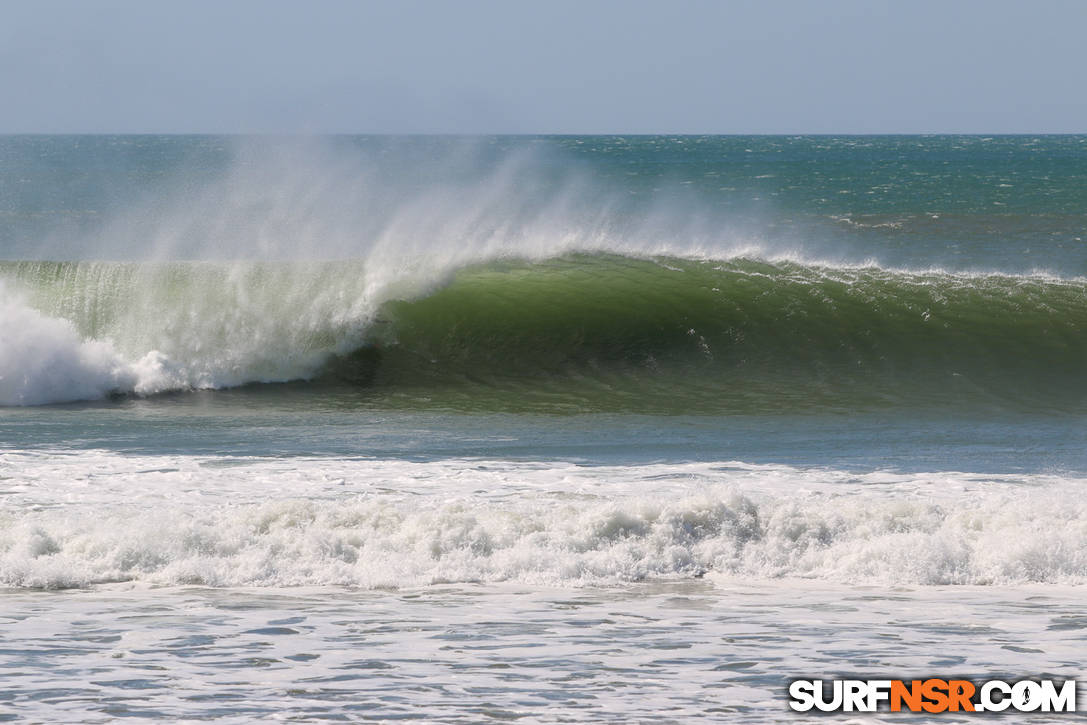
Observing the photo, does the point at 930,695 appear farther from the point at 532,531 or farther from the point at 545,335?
the point at 545,335

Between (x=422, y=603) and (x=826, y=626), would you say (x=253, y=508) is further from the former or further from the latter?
(x=826, y=626)

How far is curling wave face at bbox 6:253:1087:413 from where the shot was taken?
13555 millimetres

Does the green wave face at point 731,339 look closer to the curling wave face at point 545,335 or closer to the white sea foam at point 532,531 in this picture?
the curling wave face at point 545,335

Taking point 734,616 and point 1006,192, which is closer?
point 734,616

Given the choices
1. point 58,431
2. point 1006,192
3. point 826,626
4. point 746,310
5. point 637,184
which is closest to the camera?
point 826,626

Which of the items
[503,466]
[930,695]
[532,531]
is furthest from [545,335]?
[930,695]

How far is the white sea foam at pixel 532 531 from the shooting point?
7.53m

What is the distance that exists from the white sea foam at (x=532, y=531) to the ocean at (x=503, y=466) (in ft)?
0.10

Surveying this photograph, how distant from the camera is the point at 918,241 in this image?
3359cm

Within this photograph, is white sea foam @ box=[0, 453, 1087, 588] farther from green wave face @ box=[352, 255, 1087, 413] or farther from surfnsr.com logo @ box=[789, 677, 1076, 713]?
green wave face @ box=[352, 255, 1087, 413]

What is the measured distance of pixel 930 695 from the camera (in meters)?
5.50

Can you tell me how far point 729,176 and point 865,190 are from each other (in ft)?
44.6

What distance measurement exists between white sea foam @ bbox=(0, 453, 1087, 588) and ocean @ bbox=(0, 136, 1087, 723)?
3 cm

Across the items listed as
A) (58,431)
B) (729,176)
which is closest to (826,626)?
(58,431)
